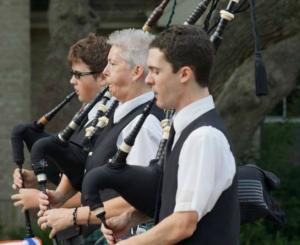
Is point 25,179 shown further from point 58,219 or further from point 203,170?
point 203,170

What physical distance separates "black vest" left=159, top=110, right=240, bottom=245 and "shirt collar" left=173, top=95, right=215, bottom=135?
0.05 feet

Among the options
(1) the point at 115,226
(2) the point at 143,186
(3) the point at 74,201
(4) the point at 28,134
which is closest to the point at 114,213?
(1) the point at 115,226

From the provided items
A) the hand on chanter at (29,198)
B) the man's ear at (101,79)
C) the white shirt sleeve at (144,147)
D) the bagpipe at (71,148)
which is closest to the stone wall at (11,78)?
the hand on chanter at (29,198)

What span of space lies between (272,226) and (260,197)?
719 cm

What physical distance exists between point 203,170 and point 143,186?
444mm

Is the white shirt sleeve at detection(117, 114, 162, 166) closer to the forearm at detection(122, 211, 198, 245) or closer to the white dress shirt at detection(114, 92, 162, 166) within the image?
the white dress shirt at detection(114, 92, 162, 166)

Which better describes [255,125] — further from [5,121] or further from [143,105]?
[143,105]

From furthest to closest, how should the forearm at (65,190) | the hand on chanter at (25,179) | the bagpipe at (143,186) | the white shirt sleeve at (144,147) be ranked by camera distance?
the hand on chanter at (25,179) → the forearm at (65,190) → the white shirt sleeve at (144,147) → the bagpipe at (143,186)

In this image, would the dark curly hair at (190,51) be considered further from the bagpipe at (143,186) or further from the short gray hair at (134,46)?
the short gray hair at (134,46)

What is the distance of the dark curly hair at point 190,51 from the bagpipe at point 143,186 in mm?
429

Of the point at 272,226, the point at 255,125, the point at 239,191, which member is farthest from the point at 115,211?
the point at 272,226

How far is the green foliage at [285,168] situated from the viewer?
11.7m

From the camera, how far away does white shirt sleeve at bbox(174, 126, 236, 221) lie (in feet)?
12.9

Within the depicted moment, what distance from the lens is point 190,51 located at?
4047 mm
